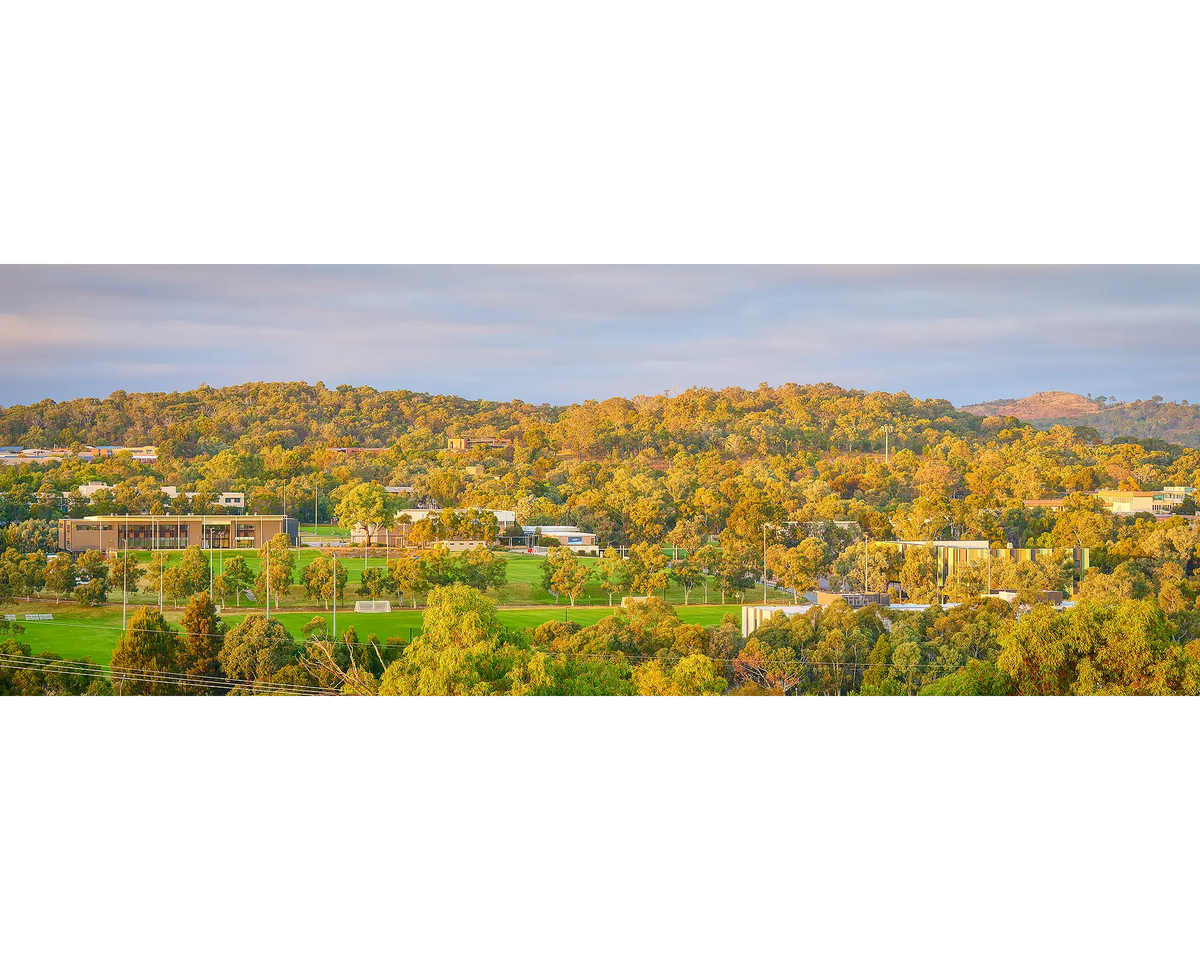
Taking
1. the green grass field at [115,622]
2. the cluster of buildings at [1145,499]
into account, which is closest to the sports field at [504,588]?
the green grass field at [115,622]

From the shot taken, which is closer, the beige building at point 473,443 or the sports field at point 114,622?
the sports field at point 114,622

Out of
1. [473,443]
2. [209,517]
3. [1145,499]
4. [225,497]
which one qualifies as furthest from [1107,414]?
[209,517]

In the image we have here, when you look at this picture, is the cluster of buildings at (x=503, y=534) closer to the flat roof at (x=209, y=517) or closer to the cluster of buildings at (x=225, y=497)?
the flat roof at (x=209, y=517)

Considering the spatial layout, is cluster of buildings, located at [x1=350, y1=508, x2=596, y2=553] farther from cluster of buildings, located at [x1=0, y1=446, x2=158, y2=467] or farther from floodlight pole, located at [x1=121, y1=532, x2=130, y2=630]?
cluster of buildings, located at [x1=0, y1=446, x2=158, y2=467]

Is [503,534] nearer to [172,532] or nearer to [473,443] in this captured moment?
[473,443]

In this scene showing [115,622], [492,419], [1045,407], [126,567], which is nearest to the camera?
[115,622]
